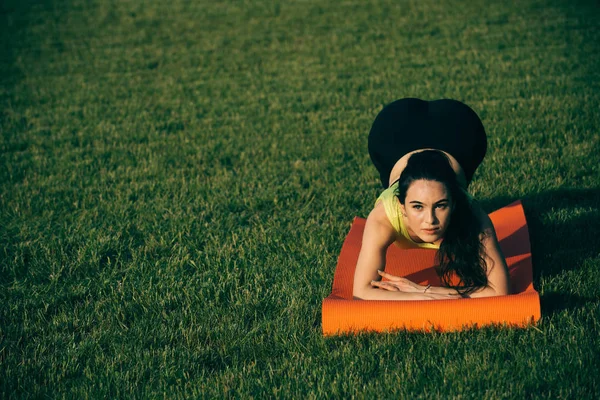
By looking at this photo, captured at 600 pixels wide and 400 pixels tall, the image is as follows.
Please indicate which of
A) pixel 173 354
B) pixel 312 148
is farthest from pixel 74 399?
pixel 312 148

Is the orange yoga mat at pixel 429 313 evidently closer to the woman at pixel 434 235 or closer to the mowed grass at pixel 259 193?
the mowed grass at pixel 259 193

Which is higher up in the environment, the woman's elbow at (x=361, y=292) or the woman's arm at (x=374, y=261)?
the woman's arm at (x=374, y=261)

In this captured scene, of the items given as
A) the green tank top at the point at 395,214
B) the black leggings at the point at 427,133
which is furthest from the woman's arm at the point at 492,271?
the black leggings at the point at 427,133

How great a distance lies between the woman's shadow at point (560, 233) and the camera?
424 centimetres

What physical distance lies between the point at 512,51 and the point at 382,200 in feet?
26.0

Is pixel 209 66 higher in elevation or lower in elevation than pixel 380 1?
lower

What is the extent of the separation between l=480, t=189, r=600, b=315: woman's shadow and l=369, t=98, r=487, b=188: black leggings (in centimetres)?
78

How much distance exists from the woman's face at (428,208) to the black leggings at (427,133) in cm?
136

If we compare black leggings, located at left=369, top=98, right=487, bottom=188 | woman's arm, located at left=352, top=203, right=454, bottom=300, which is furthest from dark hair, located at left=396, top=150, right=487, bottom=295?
black leggings, located at left=369, top=98, right=487, bottom=188

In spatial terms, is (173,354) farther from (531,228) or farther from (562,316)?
(531,228)

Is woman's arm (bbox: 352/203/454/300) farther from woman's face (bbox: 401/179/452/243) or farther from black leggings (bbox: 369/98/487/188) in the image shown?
black leggings (bbox: 369/98/487/188)

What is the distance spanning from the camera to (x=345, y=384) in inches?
135

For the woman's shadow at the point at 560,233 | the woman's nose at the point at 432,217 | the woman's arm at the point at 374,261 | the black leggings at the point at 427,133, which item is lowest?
the woman's shadow at the point at 560,233

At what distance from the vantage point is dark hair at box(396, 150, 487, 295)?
384 cm
